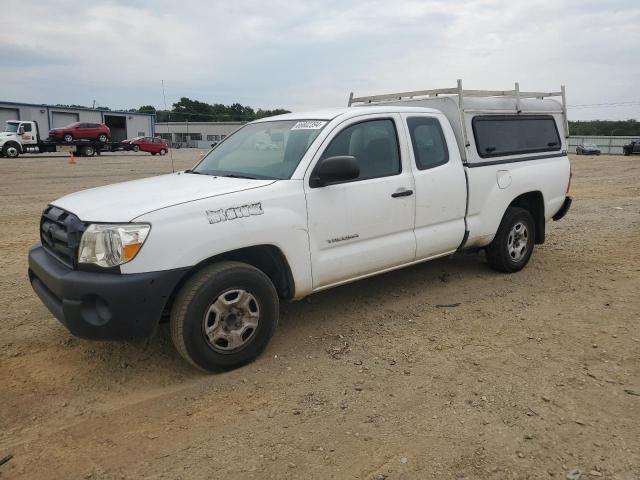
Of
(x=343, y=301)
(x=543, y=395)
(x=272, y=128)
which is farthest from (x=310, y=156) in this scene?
(x=543, y=395)

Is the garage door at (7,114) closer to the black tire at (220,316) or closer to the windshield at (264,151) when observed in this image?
the windshield at (264,151)

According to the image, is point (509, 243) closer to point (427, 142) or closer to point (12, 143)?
point (427, 142)

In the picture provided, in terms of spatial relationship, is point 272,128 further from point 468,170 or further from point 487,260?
point 487,260

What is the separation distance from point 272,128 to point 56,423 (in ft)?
9.29

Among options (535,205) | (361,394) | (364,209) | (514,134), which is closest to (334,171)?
(364,209)

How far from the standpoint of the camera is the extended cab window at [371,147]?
13.8ft

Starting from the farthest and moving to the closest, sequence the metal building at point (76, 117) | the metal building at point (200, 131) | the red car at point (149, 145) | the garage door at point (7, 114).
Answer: the metal building at point (200, 131)
the metal building at point (76, 117)
the garage door at point (7, 114)
the red car at point (149, 145)

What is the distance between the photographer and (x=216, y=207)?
11.2ft

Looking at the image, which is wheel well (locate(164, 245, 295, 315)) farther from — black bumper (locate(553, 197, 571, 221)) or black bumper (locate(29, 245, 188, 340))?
black bumper (locate(553, 197, 571, 221))

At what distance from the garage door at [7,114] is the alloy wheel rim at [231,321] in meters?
50.7

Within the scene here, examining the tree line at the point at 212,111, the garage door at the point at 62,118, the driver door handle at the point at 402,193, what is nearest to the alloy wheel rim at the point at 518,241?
the driver door handle at the point at 402,193

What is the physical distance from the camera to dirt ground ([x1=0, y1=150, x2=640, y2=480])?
8.77 ft

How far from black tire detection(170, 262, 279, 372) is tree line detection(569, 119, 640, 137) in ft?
286

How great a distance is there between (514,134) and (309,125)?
2.73m
